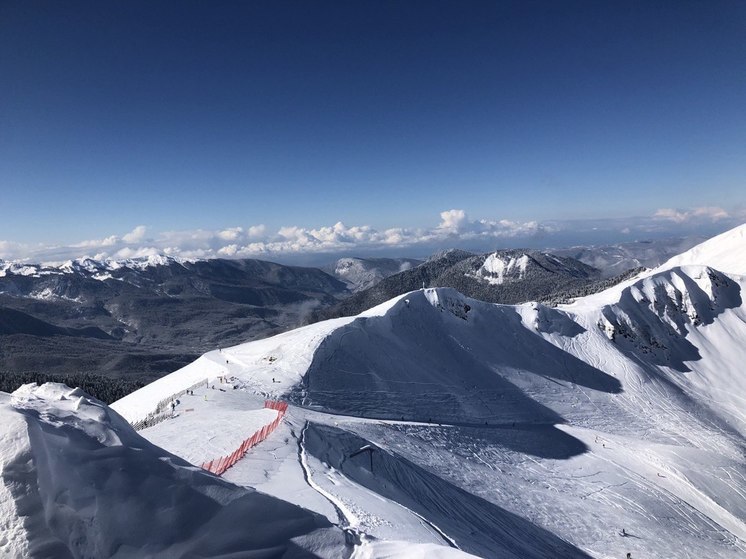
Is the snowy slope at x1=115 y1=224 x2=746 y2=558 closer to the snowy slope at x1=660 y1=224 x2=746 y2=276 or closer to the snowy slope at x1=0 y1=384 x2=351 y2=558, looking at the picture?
the snowy slope at x1=0 y1=384 x2=351 y2=558

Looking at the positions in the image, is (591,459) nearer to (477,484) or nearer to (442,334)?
(477,484)

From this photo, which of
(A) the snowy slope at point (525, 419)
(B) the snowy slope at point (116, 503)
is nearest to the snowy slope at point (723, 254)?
(A) the snowy slope at point (525, 419)

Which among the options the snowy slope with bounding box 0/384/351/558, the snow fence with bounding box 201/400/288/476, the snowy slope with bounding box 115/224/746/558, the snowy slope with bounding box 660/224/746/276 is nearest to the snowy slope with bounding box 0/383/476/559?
the snowy slope with bounding box 0/384/351/558

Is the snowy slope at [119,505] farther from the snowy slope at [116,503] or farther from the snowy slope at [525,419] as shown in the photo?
the snowy slope at [525,419]

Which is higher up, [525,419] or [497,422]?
A: [497,422]

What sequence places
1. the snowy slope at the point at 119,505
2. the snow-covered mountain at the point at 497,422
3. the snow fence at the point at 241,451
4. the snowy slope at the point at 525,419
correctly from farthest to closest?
the snowy slope at the point at 525,419 → the snow-covered mountain at the point at 497,422 → the snow fence at the point at 241,451 → the snowy slope at the point at 119,505

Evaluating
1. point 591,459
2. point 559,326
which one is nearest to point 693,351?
point 559,326

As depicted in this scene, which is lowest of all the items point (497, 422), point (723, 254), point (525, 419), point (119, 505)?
point (525, 419)

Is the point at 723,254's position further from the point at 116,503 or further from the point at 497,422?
the point at 116,503

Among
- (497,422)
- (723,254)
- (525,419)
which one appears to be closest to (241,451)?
(497,422)
